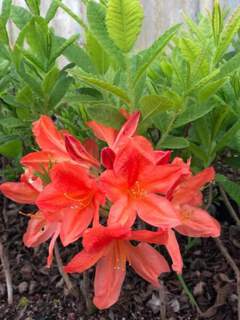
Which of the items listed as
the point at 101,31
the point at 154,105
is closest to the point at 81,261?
the point at 154,105

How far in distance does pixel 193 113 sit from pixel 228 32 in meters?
0.16

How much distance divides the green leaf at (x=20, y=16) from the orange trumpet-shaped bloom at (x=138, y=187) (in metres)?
0.50

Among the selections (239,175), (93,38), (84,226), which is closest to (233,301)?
(239,175)

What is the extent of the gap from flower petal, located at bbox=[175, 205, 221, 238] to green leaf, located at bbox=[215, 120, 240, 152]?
0.14 meters

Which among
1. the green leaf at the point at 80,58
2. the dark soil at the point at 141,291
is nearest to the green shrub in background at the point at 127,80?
the green leaf at the point at 80,58

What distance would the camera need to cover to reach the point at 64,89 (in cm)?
130

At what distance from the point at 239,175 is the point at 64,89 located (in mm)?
588

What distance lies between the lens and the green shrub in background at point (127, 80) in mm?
1018

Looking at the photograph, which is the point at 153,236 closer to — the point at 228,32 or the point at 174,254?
the point at 174,254

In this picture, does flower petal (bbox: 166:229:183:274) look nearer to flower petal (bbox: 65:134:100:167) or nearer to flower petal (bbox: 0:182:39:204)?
flower petal (bbox: 65:134:100:167)

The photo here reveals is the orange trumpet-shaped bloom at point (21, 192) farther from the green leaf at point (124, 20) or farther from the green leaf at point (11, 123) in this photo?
the green leaf at point (124, 20)

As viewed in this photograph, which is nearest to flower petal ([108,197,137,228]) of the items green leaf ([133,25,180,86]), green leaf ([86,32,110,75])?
green leaf ([133,25,180,86])

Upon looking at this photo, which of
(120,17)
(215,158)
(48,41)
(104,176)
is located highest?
(120,17)

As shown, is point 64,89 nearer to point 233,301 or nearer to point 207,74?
point 207,74
